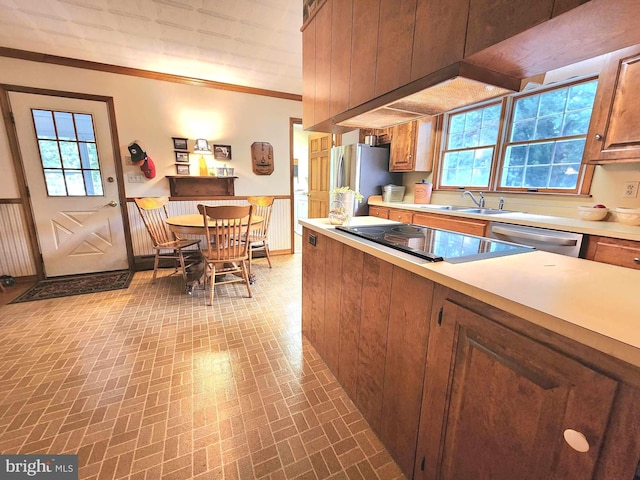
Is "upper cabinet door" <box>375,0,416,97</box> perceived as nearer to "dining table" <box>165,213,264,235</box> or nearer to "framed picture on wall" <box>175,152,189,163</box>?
"dining table" <box>165,213,264,235</box>

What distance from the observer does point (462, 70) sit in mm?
1029

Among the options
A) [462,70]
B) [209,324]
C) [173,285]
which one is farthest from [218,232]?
[462,70]

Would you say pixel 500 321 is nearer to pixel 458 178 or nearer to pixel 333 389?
pixel 333 389

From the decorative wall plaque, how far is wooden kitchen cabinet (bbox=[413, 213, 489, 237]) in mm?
2387

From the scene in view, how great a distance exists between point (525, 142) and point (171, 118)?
14.0 feet

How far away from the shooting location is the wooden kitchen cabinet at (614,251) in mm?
1588

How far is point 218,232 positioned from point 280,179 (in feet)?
6.44

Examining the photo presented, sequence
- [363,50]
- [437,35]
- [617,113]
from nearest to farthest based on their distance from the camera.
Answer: [437,35] → [363,50] → [617,113]

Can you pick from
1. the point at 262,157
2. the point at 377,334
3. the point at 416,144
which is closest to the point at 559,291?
the point at 377,334

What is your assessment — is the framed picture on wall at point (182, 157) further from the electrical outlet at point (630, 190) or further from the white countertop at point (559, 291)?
the electrical outlet at point (630, 190)

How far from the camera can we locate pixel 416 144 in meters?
3.51

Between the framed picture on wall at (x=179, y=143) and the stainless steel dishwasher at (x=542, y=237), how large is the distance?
385 centimetres

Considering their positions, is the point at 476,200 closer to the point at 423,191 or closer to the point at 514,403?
the point at 423,191

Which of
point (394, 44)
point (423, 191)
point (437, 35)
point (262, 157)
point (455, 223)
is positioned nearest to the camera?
point (437, 35)
